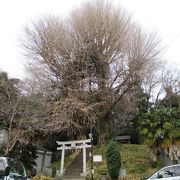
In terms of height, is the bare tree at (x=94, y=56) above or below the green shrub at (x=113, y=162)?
above

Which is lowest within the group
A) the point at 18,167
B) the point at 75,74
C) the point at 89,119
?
the point at 18,167

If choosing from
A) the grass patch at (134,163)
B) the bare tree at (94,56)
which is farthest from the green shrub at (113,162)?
the bare tree at (94,56)

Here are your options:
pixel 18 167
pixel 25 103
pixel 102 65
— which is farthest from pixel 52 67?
pixel 18 167

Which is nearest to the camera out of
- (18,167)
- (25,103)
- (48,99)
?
(18,167)

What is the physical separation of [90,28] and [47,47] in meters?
4.36

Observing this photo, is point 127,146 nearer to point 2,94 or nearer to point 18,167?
point 2,94

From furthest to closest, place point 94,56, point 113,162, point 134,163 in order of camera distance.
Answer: point 94,56 < point 134,163 < point 113,162

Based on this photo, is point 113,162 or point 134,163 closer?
point 113,162

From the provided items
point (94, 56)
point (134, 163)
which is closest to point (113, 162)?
point (134, 163)

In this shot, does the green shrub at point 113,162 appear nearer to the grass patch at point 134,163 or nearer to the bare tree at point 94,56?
the grass patch at point 134,163

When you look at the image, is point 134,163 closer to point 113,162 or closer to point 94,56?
point 113,162

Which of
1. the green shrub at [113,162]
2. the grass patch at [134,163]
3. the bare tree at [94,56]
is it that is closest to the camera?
the green shrub at [113,162]

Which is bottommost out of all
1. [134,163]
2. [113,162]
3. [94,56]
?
[113,162]

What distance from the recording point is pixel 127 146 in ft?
93.8
